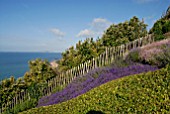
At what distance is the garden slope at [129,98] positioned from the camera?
411 centimetres

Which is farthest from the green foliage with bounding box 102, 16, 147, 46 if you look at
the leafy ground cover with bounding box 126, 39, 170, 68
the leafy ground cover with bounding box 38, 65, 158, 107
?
the leafy ground cover with bounding box 38, 65, 158, 107

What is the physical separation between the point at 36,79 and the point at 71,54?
2.31 meters

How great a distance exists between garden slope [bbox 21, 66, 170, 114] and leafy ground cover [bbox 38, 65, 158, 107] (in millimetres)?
1936

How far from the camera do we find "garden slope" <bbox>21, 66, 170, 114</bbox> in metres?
4.11

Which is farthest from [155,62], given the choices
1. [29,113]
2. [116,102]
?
[29,113]

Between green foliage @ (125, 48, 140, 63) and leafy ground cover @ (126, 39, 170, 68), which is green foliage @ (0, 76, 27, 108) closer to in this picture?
green foliage @ (125, 48, 140, 63)

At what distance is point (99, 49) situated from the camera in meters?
12.4

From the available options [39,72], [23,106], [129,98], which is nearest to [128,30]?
[39,72]

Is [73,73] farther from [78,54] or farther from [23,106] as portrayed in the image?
[23,106]

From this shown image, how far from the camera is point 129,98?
Answer: 460 cm

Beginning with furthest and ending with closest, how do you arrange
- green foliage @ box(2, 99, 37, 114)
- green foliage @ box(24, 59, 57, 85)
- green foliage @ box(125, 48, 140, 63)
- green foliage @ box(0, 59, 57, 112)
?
green foliage @ box(24, 59, 57, 85)
green foliage @ box(125, 48, 140, 63)
green foliage @ box(0, 59, 57, 112)
green foliage @ box(2, 99, 37, 114)

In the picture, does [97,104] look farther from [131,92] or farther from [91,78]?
[91,78]

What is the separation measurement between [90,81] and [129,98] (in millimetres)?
3704

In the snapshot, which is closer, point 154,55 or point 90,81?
point 90,81
